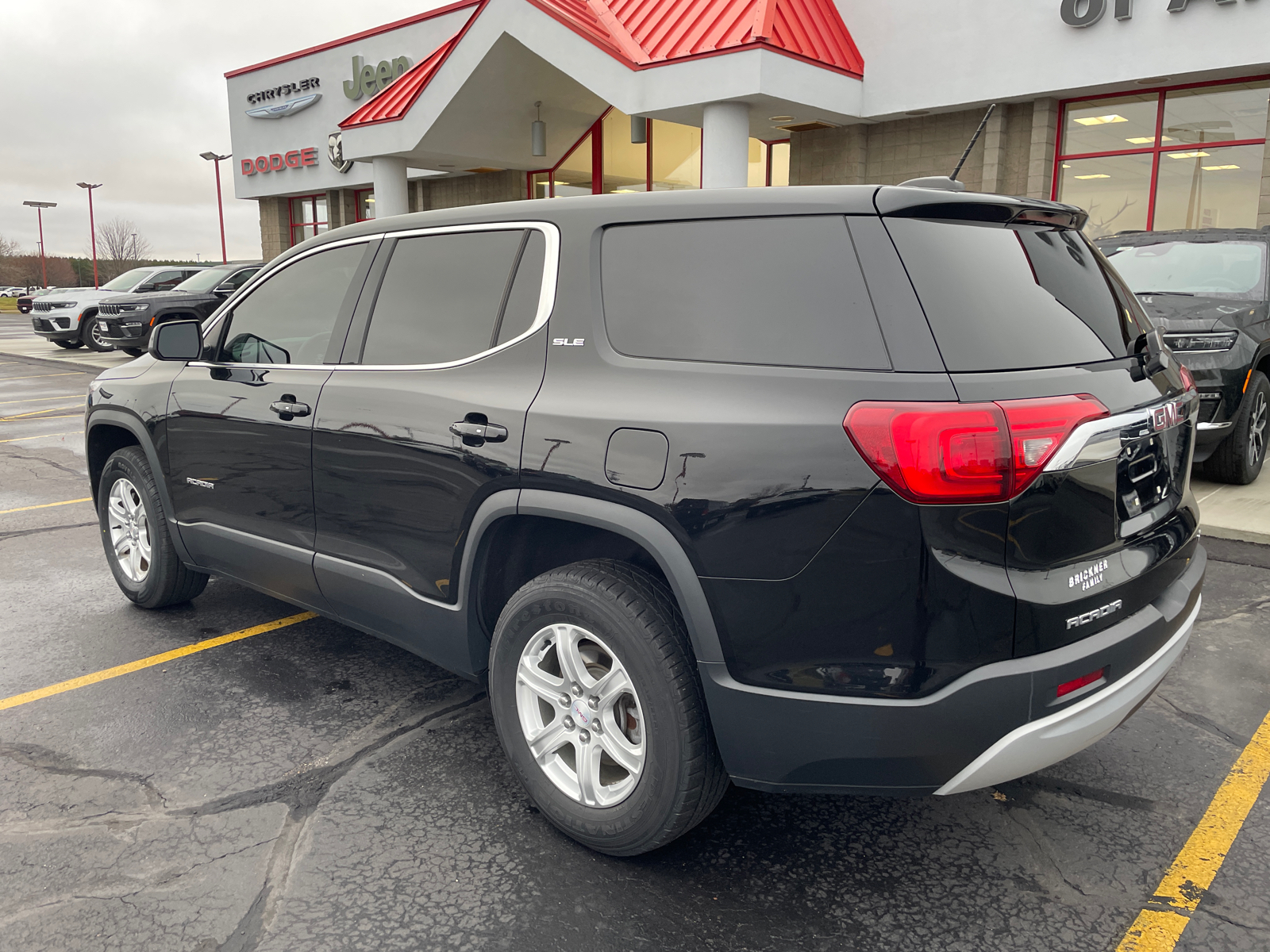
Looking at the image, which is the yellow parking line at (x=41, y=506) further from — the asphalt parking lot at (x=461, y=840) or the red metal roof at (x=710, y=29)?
the red metal roof at (x=710, y=29)

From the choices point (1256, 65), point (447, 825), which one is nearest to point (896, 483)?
point (447, 825)

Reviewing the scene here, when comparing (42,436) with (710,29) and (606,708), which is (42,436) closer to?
(710,29)

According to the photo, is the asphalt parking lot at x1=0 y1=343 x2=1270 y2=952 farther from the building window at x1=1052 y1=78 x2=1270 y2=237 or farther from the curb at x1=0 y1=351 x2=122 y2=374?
the curb at x1=0 y1=351 x2=122 y2=374

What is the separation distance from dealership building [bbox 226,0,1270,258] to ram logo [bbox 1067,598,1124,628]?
9.51 metres

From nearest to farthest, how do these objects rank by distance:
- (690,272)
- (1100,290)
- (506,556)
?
(690,272) → (1100,290) → (506,556)

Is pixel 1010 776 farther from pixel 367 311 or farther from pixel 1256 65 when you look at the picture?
pixel 1256 65

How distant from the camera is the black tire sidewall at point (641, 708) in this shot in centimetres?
249

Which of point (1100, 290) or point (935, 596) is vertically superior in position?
point (1100, 290)

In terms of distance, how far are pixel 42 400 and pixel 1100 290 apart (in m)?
14.6

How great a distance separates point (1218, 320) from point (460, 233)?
19.0 feet

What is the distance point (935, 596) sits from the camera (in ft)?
7.11

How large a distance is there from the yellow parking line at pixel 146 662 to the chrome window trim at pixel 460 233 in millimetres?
1254

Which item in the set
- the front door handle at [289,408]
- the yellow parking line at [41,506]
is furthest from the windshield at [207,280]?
the front door handle at [289,408]

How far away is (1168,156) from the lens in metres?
13.1
